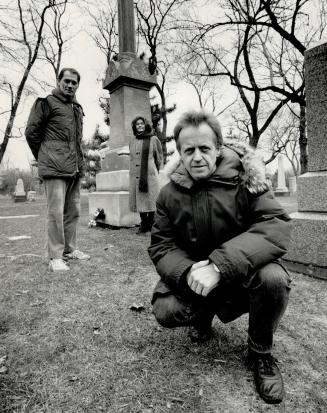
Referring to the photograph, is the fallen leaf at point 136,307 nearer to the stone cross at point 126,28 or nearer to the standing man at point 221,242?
the standing man at point 221,242

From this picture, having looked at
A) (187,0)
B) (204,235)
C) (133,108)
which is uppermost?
(187,0)

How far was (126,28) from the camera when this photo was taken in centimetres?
688

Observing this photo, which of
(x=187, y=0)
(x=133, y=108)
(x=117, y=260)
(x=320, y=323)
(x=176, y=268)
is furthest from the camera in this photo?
(x=187, y=0)

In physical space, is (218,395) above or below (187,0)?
below

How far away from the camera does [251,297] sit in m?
1.60

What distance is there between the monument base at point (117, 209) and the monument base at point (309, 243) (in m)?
3.55

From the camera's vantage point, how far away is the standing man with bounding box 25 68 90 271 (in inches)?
140

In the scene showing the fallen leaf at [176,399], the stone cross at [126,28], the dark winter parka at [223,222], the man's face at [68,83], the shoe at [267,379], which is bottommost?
the fallen leaf at [176,399]

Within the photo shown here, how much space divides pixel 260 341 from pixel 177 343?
23.8 inches

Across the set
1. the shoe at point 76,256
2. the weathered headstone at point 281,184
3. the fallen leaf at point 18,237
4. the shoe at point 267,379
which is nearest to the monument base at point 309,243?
the shoe at point 267,379

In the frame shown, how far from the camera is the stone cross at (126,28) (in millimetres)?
6855

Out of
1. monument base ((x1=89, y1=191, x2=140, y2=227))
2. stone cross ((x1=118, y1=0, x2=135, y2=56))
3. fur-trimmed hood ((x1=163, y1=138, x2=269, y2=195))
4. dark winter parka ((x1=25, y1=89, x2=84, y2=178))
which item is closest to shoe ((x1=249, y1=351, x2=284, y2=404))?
fur-trimmed hood ((x1=163, y1=138, x2=269, y2=195))

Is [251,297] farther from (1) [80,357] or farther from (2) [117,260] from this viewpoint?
(2) [117,260]

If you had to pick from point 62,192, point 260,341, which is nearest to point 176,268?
point 260,341
